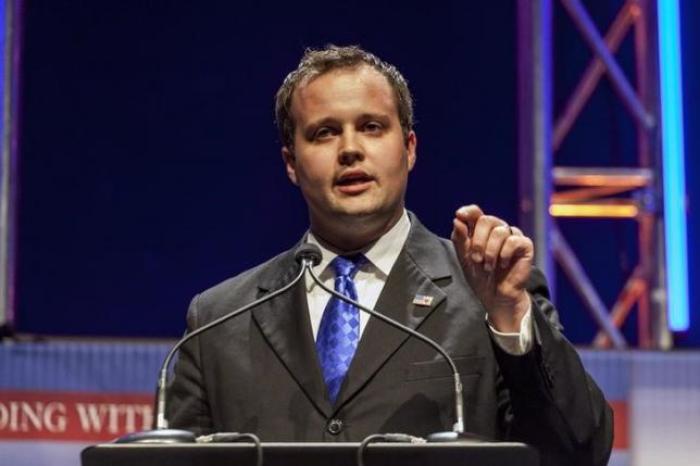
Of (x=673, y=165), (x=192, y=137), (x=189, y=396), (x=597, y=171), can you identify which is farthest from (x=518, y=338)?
(x=192, y=137)

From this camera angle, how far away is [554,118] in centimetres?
455

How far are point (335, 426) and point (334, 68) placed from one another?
662 mm

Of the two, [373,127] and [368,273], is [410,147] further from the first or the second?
[368,273]

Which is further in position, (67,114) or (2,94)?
(67,114)

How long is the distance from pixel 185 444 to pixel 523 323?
0.62m

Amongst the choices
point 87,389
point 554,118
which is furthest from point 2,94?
point 554,118

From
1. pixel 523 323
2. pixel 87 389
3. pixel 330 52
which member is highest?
pixel 330 52

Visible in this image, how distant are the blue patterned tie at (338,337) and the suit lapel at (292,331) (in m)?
0.02

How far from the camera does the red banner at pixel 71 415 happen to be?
353 cm

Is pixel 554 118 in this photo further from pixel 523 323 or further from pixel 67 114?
pixel 523 323

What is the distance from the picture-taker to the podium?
161 cm

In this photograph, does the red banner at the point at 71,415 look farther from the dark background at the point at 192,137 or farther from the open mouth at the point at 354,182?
the open mouth at the point at 354,182

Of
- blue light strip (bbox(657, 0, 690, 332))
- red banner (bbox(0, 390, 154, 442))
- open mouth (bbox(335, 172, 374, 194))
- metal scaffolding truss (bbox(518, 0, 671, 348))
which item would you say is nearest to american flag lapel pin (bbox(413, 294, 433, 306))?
open mouth (bbox(335, 172, 374, 194))

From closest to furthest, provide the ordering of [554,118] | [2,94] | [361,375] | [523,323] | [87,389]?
[523,323]
[361,375]
[87,389]
[2,94]
[554,118]
